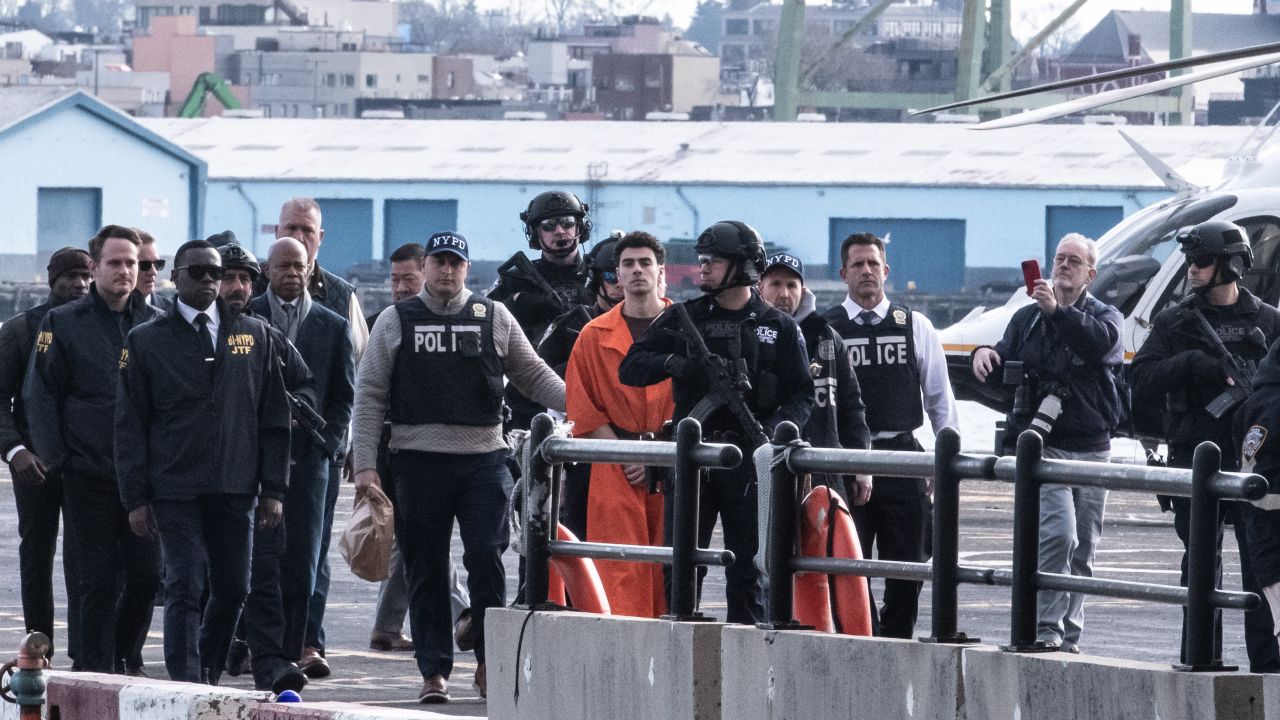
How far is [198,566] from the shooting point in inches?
365

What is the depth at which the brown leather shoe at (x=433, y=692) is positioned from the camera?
30.9 feet

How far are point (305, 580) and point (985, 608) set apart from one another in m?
3.98

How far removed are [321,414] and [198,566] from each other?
123cm

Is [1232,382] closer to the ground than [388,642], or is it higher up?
higher up

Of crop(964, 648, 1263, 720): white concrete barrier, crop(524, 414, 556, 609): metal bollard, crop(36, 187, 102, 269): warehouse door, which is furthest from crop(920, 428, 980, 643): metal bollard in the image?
crop(36, 187, 102, 269): warehouse door

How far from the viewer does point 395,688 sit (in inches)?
389

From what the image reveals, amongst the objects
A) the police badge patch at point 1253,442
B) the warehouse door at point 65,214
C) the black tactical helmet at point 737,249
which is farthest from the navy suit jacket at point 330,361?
the warehouse door at point 65,214

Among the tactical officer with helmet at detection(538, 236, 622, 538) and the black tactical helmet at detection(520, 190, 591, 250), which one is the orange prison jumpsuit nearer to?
the tactical officer with helmet at detection(538, 236, 622, 538)

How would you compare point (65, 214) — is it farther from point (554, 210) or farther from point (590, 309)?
point (590, 309)

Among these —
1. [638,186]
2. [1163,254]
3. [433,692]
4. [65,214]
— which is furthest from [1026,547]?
[65,214]

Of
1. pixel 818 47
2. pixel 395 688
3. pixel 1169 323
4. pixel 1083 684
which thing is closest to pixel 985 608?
pixel 1169 323

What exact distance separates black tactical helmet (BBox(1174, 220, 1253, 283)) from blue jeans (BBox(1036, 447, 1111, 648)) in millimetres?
1102

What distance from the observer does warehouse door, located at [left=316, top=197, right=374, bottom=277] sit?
6175 cm

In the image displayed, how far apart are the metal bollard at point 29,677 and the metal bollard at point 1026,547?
10.7ft
